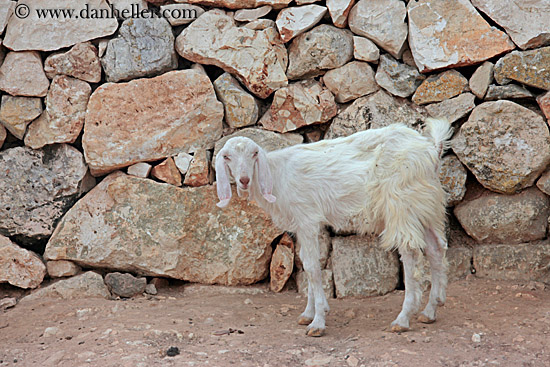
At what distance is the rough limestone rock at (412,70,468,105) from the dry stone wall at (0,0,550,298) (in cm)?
4

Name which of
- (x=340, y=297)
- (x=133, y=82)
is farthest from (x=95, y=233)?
(x=340, y=297)

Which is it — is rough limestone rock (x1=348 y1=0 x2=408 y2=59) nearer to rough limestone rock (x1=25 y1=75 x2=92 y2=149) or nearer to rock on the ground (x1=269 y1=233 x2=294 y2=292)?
rock on the ground (x1=269 y1=233 x2=294 y2=292)

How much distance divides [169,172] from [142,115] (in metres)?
0.58

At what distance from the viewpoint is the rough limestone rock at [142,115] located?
491cm

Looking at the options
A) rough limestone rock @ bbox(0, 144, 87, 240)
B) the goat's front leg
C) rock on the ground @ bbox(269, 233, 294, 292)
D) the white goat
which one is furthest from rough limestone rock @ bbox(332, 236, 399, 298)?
rough limestone rock @ bbox(0, 144, 87, 240)

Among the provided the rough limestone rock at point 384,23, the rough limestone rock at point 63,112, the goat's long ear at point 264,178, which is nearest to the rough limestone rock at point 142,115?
the rough limestone rock at point 63,112

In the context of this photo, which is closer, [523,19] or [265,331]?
[265,331]

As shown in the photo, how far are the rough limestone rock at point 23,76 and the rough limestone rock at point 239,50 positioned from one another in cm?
136

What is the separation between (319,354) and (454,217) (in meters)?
2.10

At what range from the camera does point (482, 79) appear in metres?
4.59

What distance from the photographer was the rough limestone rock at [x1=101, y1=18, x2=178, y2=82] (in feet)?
16.2

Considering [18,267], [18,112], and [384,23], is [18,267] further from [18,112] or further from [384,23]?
[384,23]

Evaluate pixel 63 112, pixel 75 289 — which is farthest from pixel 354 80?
pixel 75 289

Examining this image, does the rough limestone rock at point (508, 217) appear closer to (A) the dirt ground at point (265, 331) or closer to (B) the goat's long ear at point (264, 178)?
(A) the dirt ground at point (265, 331)
